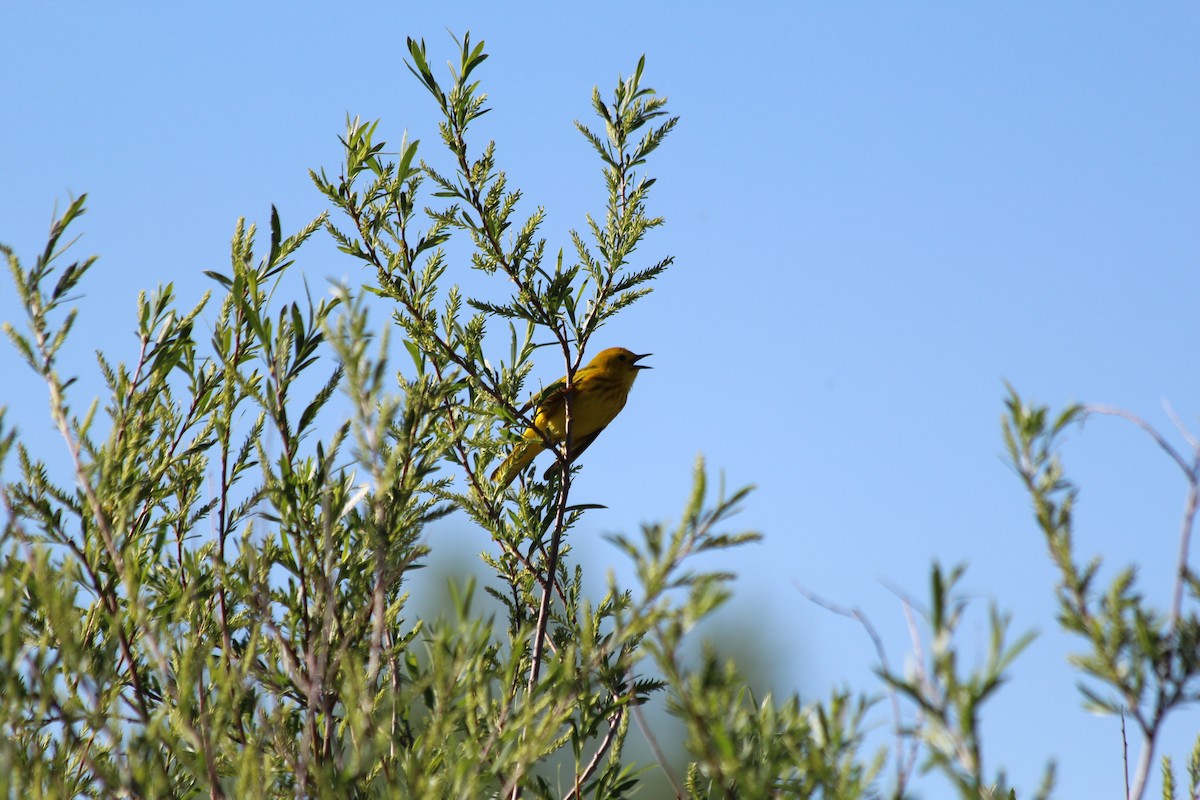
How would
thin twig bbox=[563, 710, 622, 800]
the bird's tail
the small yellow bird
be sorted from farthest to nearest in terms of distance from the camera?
the small yellow bird
the bird's tail
thin twig bbox=[563, 710, 622, 800]

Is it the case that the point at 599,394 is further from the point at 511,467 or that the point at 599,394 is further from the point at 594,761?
the point at 594,761

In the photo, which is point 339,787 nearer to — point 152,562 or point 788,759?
point 788,759

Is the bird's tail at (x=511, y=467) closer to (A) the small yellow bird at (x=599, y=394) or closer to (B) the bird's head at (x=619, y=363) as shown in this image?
(A) the small yellow bird at (x=599, y=394)

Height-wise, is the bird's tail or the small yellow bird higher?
the small yellow bird

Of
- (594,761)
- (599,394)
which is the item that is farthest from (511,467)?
(599,394)

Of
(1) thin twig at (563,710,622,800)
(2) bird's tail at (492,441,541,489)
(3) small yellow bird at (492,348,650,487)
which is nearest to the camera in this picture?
(1) thin twig at (563,710,622,800)

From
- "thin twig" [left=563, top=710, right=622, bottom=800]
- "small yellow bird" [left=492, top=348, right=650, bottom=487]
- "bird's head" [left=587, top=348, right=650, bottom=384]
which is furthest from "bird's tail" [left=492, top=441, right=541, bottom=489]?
"bird's head" [left=587, top=348, right=650, bottom=384]

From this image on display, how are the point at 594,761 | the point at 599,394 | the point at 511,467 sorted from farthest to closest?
the point at 599,394, the point at 511,467, the point at 594,761

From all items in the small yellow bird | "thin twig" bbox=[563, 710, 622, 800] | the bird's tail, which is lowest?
"thin twig" bbox=[563, 710, 622, 800]

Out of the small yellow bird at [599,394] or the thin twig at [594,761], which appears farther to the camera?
the small yellow bird at [599,394]

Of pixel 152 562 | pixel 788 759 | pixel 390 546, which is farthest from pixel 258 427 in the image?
pixel 788 759

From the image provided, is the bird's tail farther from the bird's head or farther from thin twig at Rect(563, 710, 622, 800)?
the bird's head

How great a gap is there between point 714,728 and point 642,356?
633cm

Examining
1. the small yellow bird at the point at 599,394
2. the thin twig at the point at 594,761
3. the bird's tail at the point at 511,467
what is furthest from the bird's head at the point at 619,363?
the thin twig at the point at 594,761
